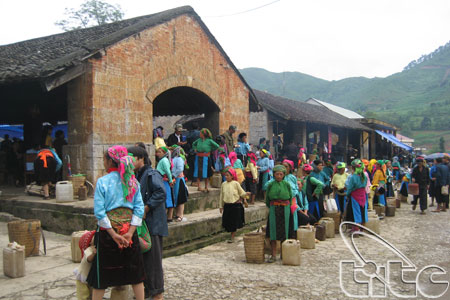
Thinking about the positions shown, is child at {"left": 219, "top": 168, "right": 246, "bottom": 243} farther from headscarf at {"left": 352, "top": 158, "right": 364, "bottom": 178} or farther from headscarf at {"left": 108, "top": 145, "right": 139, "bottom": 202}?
headscarf at {"left": 108, "top": 145, "right": 139, "bottom": 202}

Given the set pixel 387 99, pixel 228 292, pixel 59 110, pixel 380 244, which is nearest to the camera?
pixel 228 292

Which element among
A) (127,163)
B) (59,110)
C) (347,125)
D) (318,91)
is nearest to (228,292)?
(127,163)

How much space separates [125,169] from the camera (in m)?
3.63

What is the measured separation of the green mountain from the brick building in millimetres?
33587

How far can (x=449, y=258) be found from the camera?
696 cm

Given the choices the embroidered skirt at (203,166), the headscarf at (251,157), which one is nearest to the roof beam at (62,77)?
the embroidered skirt at (203,166)

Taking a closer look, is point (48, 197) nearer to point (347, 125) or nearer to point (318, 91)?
point (347, 125)

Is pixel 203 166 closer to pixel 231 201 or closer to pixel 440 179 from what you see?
pixel 231 201

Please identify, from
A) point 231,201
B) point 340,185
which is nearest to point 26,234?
point 231,201

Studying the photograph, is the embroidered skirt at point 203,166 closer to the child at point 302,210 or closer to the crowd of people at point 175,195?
the crowd of people at point 175,195

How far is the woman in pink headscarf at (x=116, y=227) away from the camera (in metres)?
3.54

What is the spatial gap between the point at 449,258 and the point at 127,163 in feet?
20.6

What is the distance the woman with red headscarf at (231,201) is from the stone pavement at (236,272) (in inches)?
21.4

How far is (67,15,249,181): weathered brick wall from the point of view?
8352 millimetres
